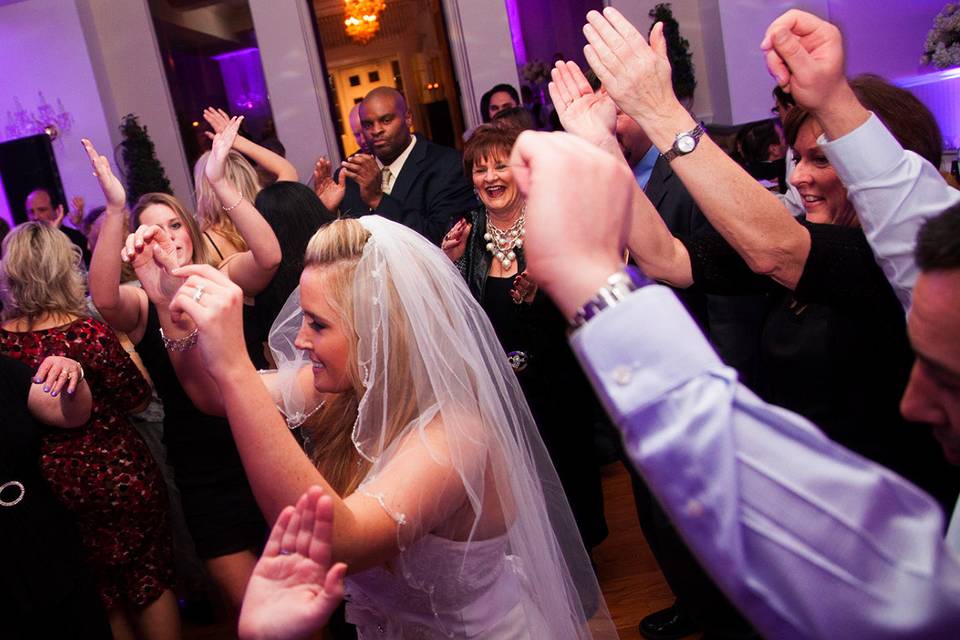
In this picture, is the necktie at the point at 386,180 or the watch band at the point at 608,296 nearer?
the watch band at the point at 608,296

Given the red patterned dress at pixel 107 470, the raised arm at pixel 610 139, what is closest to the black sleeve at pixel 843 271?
the raised arm at pixel 610 139

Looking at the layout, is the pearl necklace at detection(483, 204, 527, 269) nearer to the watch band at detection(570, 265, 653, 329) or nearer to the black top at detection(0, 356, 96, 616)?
the black top at detection(0, 356, 96, 616)

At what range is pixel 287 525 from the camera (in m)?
0.96

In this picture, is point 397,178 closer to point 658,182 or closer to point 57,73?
point 658,182

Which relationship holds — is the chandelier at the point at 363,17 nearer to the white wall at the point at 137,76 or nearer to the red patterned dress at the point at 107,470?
the white wall at the point at 137,76

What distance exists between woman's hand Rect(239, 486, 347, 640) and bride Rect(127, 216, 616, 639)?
10.6 inches

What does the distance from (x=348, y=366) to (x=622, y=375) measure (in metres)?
1.07

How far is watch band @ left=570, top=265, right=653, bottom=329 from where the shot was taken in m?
0.65

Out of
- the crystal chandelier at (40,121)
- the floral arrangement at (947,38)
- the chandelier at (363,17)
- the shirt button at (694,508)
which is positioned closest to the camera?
the shirt button at (694,508)

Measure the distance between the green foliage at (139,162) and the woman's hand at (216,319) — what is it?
5975mm

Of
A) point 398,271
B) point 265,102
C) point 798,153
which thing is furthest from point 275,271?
point 265,102

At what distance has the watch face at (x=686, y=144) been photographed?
1.28 m

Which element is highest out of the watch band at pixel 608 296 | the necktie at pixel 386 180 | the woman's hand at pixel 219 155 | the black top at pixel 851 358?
the woman's hand at pixel 219 155

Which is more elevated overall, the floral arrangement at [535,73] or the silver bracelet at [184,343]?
the floral arrangement at [535,73]
